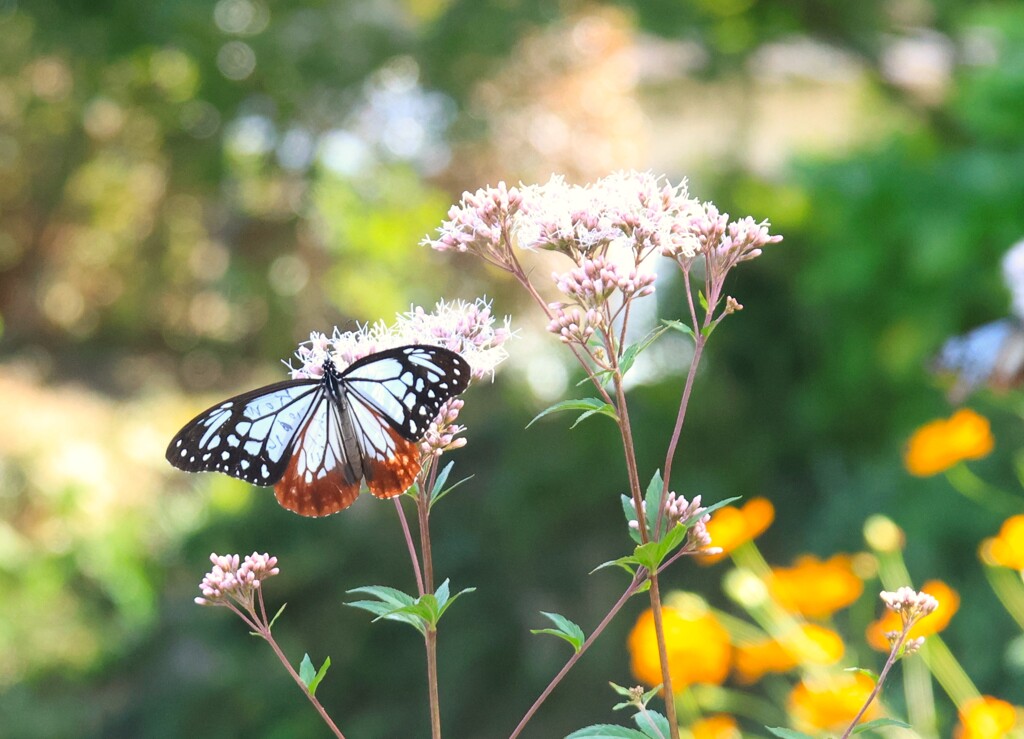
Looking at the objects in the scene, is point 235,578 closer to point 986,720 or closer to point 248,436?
point 248,436

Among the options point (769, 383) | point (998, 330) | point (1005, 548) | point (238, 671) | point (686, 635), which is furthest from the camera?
point (769, 383)

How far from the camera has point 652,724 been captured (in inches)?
33.5

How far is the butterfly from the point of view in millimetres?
921

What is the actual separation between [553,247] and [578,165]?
751 cm

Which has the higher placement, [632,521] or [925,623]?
[632,521]

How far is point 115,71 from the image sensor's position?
641cm

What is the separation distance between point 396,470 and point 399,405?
2.5 inches

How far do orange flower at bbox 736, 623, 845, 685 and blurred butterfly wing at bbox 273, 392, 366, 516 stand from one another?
1.00 meters

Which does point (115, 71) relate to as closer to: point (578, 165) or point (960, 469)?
point (578, 165)

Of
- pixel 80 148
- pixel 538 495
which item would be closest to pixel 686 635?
pixel 538 495

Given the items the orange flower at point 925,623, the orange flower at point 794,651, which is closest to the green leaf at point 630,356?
the orange flower at point 925,623

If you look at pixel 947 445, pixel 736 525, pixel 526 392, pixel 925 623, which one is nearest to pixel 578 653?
pixel 925 623

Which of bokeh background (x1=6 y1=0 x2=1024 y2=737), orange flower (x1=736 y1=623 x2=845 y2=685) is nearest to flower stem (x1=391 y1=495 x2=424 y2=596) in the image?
orange flower (x1=736 y1=623 x2=845 y2=685)

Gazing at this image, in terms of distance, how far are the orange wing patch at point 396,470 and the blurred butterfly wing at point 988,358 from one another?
45.4 inches
